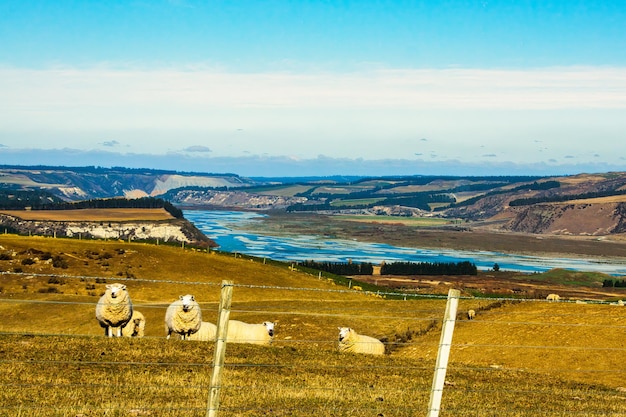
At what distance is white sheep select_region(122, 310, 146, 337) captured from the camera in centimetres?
2702

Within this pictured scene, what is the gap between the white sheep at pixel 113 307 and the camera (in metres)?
25.2

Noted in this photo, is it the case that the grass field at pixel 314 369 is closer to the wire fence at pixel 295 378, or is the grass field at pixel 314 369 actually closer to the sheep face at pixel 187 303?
the wire fence at pixel 295 378

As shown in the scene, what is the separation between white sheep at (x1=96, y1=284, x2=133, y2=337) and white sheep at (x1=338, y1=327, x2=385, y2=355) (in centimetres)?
734

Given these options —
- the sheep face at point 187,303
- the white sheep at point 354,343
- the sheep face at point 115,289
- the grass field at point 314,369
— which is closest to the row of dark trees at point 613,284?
the grass field at point 314,369

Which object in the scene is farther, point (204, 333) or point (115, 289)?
point (204, 333)

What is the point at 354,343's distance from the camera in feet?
87.1

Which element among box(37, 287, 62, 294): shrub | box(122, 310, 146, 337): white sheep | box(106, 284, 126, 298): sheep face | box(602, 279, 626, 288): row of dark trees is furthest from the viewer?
box(602, 279, 626, 288): row of dark trees

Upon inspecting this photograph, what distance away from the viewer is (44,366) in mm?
16031

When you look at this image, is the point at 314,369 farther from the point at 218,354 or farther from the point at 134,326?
the point at 134,326

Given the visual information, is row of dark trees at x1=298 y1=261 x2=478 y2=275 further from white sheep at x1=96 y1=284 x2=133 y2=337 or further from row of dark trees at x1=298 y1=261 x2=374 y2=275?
white sheep at x1=96 y1=284 x2=133 y2=337

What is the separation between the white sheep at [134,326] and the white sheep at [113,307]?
39.4 inches

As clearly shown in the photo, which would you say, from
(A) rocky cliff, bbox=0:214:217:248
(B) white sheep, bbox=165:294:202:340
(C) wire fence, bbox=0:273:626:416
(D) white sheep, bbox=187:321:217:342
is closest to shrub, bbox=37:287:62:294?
(C) wire fence, bbox=0:273:626:416

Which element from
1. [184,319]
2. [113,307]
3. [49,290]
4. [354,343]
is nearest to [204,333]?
[184,319]

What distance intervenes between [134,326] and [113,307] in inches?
102
